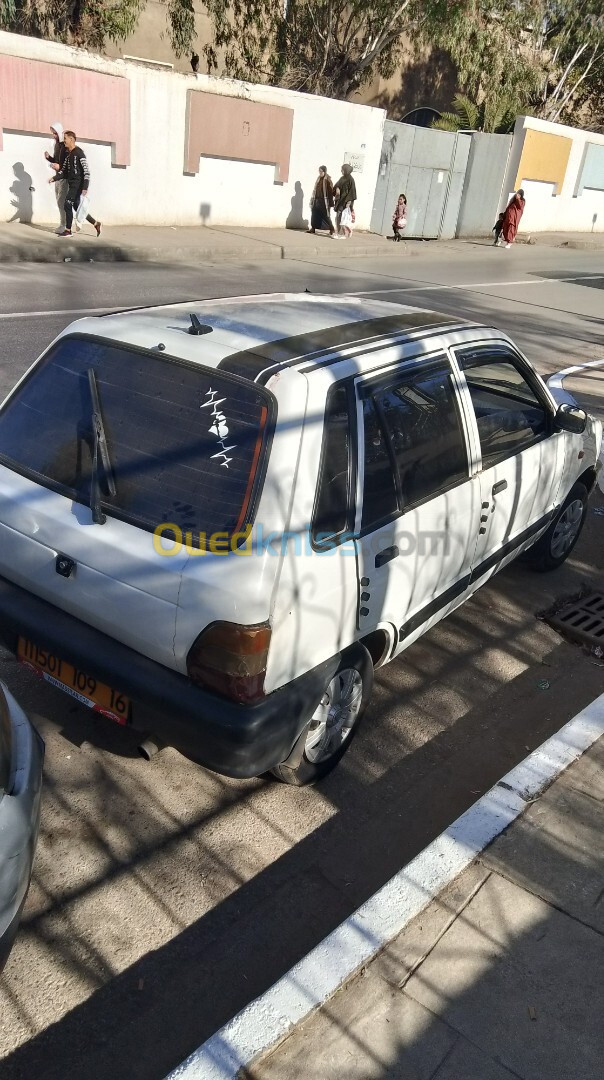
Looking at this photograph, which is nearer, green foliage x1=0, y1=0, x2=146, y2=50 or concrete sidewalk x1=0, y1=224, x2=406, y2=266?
concrete sidewalk x1=0, y1=224, x2=406, y2=266

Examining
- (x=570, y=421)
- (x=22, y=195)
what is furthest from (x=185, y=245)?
(x=570, y=421)

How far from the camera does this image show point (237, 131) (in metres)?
20.0

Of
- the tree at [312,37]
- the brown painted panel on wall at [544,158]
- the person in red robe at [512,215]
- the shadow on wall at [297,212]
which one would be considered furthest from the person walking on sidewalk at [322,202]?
the brown painted panel on wall at [544,158]

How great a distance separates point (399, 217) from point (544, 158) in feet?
35.3

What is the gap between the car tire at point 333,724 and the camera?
11.2 feet

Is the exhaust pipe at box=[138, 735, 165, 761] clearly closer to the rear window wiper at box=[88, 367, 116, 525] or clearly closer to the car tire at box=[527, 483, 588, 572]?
the rear window wiper at box=[88, 367, 116, 525]

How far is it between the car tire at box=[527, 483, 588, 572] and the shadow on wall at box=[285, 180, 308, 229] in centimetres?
1835

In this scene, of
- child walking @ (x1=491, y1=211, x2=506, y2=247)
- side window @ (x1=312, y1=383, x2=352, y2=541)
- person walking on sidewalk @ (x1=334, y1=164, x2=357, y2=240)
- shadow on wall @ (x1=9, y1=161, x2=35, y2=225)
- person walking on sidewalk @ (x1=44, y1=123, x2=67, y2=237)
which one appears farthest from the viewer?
child walking @ (x1=491, y1=211, x2=506, y2=247)

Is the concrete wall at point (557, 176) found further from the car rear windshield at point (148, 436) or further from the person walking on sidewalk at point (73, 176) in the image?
the car rear windshield at point (148, 436)

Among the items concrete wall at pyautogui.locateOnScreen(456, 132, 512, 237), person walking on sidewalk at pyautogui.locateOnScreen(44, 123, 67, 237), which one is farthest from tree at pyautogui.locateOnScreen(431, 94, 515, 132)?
person walking on sidewalk at pyautogui.locateOnScreen(44, 123, 67, 237)

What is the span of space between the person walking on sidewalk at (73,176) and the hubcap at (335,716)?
47.4 ft

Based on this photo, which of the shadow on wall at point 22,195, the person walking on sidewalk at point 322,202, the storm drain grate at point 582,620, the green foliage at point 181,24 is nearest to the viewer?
the storm drain grate at point 582,620

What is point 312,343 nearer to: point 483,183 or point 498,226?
point 498,226

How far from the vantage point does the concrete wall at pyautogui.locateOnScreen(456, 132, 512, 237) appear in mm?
26281
